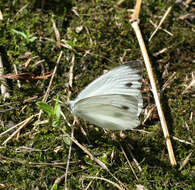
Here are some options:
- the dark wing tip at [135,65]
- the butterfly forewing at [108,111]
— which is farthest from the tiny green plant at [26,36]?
the dark wing tip at [135,65]

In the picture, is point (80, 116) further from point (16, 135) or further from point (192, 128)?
point (192, 128)

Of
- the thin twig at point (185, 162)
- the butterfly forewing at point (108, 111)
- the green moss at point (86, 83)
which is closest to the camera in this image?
the butterfly forewing at point (108, 111)

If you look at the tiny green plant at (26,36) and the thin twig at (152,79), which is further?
the tiny green plant at (26,36)

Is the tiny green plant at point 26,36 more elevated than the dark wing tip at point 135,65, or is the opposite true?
Answer: the tiny green plant at point 26,36

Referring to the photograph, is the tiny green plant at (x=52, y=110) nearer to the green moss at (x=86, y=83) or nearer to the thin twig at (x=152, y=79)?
the green moss at (x=86, y=83)

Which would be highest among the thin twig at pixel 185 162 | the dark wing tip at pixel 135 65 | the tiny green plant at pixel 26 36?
the tiny green plant at pixel 26 36

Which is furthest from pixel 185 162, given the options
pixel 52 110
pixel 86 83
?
pixel 52 110

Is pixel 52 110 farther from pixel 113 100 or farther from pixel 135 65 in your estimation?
pixel 135 65

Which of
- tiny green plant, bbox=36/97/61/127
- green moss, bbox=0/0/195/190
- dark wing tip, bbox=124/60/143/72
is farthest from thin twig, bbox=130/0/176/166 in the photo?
tiny green plant, bbox=36/97/61/127

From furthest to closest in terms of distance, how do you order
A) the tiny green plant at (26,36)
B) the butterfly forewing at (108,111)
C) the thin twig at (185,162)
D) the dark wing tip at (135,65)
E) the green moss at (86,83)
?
the tiny green plant at (26,36), the thin twig at (185,162), the green moss at (86,83), the butterfly forewing at (108,111), the dark wing tip at (135,65)
